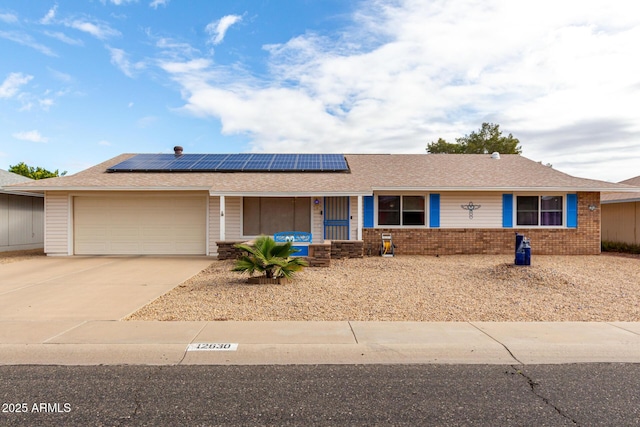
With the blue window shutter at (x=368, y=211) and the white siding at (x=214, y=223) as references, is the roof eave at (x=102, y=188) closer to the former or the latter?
the white siding at (x=214, y=223)

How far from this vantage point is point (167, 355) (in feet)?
17.1

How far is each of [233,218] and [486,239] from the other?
983 centimetres

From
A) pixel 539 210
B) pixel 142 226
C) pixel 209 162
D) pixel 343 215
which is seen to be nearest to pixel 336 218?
pixel 343 215

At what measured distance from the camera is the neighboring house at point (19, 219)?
17.5m

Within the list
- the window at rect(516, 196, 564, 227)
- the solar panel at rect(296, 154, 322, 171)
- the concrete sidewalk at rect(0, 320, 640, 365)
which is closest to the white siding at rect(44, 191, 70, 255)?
the solar panel at rect(296, 154, 322, 171)

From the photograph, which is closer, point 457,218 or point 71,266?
point 71,266

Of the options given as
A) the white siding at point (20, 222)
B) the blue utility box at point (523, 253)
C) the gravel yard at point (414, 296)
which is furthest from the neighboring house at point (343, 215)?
the blue utility box at point (523, 253)

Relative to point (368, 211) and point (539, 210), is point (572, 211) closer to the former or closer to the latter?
point (539, 210)

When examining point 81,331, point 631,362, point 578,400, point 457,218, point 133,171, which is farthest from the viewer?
point 133,171

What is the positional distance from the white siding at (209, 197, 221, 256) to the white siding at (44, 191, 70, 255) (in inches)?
214

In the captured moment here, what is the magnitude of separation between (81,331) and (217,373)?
276 centimetres

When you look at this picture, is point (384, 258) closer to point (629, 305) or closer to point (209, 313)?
point (629, 305)

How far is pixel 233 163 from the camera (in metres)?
18.4

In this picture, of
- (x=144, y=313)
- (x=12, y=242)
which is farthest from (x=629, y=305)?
(x=12, y=242)
